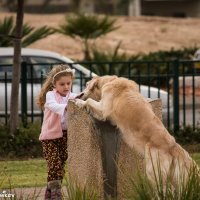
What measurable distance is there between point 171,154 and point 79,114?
46.0 inches

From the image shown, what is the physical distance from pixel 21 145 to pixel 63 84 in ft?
15.8

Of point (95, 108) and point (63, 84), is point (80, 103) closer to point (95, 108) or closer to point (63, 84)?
point (95, 108)

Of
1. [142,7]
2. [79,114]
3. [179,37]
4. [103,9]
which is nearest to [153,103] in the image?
[79,114]

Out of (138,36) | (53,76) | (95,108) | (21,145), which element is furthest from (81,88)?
(138,36)

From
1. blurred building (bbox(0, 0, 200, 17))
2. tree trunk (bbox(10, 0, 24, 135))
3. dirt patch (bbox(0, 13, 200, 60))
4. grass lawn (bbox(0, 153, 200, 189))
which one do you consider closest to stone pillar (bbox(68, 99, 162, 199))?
grass lawn (bbox(0, 153, 200, 189))

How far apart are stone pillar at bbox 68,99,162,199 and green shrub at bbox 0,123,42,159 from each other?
4.66 metres

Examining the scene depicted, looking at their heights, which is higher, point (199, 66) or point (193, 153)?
point (199, 66)

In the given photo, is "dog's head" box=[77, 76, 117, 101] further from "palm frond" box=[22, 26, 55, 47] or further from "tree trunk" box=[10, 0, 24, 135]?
"palm frond" box=[22, 26, 55, 47]

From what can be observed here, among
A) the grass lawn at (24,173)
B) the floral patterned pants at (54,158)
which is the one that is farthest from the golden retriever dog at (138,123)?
the grass lawn at (24,173)

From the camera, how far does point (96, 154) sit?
900 cm

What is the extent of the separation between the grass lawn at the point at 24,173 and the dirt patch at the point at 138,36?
66.3 feet

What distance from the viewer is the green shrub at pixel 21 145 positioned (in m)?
13.9

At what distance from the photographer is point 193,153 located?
45.7ft

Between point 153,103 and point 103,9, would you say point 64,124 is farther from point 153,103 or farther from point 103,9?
point 103,9
